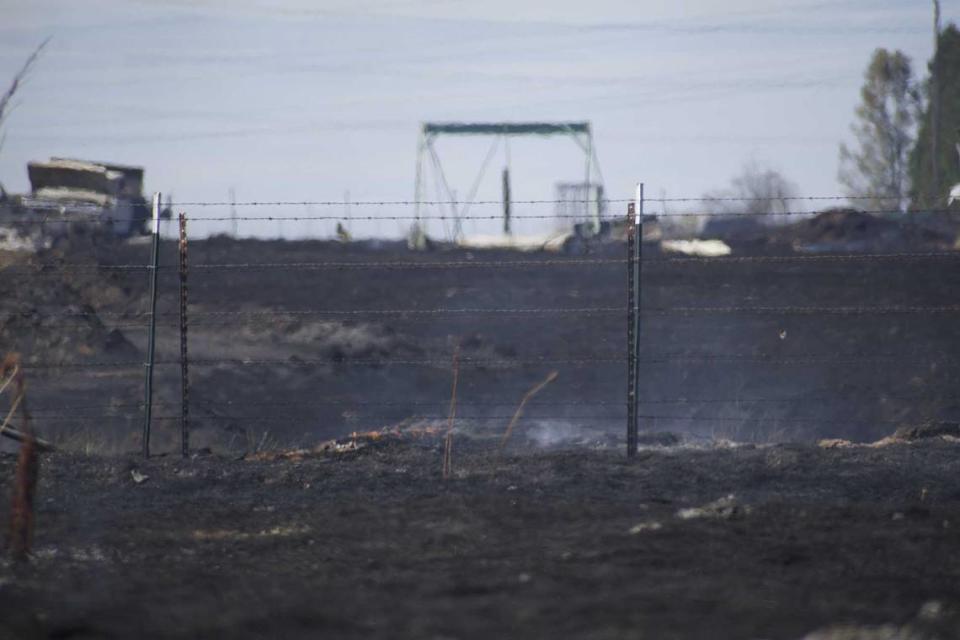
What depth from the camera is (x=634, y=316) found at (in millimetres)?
11172

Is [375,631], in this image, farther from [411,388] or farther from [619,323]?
[619,323]

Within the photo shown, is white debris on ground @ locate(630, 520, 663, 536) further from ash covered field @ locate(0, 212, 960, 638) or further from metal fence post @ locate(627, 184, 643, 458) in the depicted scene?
metal fence post @ locate(627, 184, 643, 458)

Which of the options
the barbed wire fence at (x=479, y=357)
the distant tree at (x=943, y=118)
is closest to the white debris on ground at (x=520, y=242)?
the barbed wire fence at (x=479, y=357)

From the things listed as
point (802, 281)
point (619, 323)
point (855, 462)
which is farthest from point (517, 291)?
point (855, 462)

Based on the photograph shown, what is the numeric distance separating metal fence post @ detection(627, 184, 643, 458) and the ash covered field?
0.21 metres

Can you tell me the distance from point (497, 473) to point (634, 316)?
6.70ft

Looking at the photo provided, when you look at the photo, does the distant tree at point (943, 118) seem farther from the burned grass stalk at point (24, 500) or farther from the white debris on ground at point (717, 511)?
the burned grass stalk at point (24, 500)

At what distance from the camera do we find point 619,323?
20.6 m

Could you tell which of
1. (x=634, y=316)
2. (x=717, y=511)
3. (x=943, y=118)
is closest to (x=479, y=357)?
(x=634, y=316)

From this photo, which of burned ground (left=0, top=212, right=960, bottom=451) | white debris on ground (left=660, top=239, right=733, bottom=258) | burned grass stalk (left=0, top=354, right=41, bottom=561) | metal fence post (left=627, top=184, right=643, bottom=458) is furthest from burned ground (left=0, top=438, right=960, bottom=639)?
white debris on ground (left=660, top=239, right=733, bottom=258)

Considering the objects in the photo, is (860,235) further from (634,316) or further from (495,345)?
(634,316)

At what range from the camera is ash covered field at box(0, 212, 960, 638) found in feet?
18.9

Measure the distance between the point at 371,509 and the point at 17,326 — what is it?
A: 39.0ft

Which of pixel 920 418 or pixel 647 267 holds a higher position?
pixel 647 267
